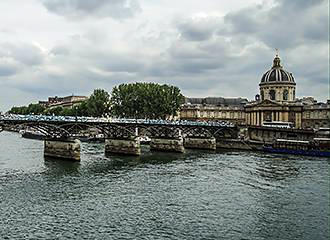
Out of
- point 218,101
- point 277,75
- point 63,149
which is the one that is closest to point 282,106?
point 277,75

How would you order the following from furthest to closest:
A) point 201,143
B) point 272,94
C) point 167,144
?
point 272,94 → point 201,143 → point 167,144

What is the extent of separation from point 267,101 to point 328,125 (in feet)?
48.7

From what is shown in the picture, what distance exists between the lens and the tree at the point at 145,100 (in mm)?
94438

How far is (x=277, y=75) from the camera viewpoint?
106 metres

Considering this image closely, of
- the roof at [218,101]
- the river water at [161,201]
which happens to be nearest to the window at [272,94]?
the roof at [218,101]

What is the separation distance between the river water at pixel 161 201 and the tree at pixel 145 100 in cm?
4651

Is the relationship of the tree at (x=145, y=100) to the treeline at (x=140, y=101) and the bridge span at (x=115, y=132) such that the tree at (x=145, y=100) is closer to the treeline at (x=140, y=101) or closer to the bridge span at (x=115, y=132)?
the treeline at (x=140, y=101)

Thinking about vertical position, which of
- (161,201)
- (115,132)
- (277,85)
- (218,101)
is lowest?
(161,201)

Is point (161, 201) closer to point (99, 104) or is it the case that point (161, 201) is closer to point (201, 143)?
point (201, 143)

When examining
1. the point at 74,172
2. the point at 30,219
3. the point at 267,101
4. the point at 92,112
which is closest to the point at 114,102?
the point at 92,112

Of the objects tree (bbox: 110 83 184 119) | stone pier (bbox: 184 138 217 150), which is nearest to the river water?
stone pier (bbox: 184 138 217 150)

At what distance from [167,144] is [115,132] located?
9.81 m

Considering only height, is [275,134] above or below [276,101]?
below

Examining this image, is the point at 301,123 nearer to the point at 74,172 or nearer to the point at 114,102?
the point at 114,102
